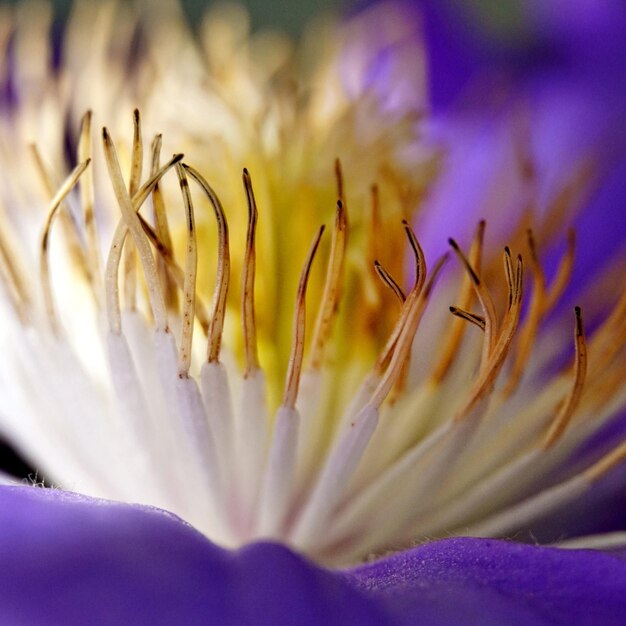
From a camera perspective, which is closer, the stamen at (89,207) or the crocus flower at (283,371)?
the crocus flower at (283,371)

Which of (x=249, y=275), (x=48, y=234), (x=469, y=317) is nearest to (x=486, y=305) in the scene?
(x=469, y=317)

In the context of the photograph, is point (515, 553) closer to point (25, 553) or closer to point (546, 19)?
point (25, 553)

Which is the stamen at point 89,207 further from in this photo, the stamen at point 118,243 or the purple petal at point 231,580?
the purple petal at point 231,580

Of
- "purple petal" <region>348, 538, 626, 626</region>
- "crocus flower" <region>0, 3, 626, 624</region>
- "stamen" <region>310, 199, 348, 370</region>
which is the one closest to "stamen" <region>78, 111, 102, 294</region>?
"crocus flower" <region>0, 3, 626, 624</region>

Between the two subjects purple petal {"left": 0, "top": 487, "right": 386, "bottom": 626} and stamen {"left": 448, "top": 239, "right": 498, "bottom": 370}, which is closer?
purple petal {"left": 0, "top": 487, "right": 386, "bottom": 626}

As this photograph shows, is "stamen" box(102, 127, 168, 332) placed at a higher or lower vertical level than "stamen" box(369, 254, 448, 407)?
higher

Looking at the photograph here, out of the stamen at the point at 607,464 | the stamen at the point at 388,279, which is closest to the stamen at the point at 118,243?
the stamen at the point at 388,279

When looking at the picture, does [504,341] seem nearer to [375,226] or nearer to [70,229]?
[375,226]

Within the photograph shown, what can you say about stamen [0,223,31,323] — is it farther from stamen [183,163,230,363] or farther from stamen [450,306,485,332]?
stamen [450,306,485,332]
